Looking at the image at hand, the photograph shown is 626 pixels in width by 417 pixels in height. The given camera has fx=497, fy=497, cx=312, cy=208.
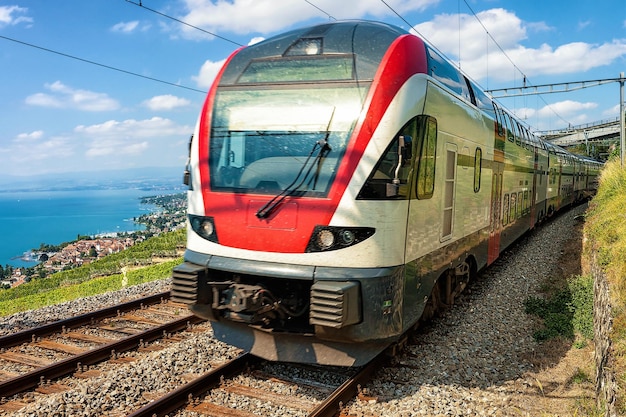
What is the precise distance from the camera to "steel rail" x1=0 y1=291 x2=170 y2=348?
652 cm

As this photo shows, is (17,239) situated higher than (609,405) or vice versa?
(609,405)

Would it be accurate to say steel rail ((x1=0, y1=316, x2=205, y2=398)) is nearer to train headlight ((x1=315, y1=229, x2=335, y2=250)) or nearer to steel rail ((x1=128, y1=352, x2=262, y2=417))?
steel rail ((x1=128, y1=352, x2=262, y2=417))

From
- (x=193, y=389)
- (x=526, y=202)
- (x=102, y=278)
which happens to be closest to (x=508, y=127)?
(x=526, y=202)

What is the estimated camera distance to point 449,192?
626 cm

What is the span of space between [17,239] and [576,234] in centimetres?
9948

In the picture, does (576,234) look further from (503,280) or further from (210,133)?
(210,133)

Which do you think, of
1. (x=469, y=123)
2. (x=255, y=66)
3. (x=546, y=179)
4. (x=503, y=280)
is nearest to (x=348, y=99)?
(x=255, y=66)

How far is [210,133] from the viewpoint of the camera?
17.6 feet

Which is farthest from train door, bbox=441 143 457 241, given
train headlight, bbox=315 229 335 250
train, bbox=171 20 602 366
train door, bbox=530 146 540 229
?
train door, bbox=530 146 540 229

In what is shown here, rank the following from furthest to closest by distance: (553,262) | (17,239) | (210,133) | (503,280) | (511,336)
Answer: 1. (17,239)
2. (553,262)
3. (503,280)
4. (511,336)
5. (210,133)

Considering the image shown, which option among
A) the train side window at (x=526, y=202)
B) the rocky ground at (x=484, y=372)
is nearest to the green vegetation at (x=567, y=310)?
the rocky ground at (x=484, y=372)

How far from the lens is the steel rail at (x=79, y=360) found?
508cm

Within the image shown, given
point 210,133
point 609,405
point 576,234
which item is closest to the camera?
point 609,405

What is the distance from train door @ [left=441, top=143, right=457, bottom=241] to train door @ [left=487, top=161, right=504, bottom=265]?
2857 millimetres
